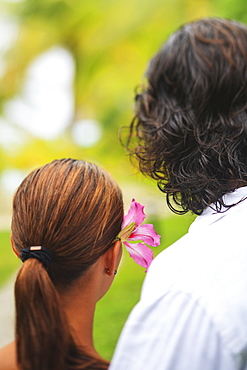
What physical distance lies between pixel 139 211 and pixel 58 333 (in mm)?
397

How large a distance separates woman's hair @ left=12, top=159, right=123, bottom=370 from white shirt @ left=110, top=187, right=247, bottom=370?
202 mm

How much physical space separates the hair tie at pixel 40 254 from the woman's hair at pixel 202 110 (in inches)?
14.0

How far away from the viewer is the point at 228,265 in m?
1.10

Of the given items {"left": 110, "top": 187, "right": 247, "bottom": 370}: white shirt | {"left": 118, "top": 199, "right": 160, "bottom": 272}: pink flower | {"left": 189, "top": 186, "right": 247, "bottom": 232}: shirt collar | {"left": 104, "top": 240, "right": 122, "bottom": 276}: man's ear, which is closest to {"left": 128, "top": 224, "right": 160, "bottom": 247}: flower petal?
{"left": 118, "top": 199, "right": 160, "bottom": 272}: pink flower

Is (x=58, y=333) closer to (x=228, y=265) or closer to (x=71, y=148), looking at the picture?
(x=228, y=265)

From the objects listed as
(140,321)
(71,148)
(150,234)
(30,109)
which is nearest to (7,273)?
(71,148)

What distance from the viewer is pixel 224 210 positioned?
50.1 inches

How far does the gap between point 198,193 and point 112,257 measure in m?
0.27

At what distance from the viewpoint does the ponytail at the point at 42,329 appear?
1.22 meters

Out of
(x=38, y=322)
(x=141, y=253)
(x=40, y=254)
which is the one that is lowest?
(x=141, y=253)

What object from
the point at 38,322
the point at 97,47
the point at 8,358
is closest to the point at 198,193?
the point at 38,322

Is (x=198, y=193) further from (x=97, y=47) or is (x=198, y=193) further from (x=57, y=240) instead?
(x=97, y=47)

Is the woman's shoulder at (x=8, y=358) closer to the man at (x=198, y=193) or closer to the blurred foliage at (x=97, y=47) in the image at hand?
the man at (x=198, y=193)

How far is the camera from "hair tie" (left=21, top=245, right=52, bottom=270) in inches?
49.4
